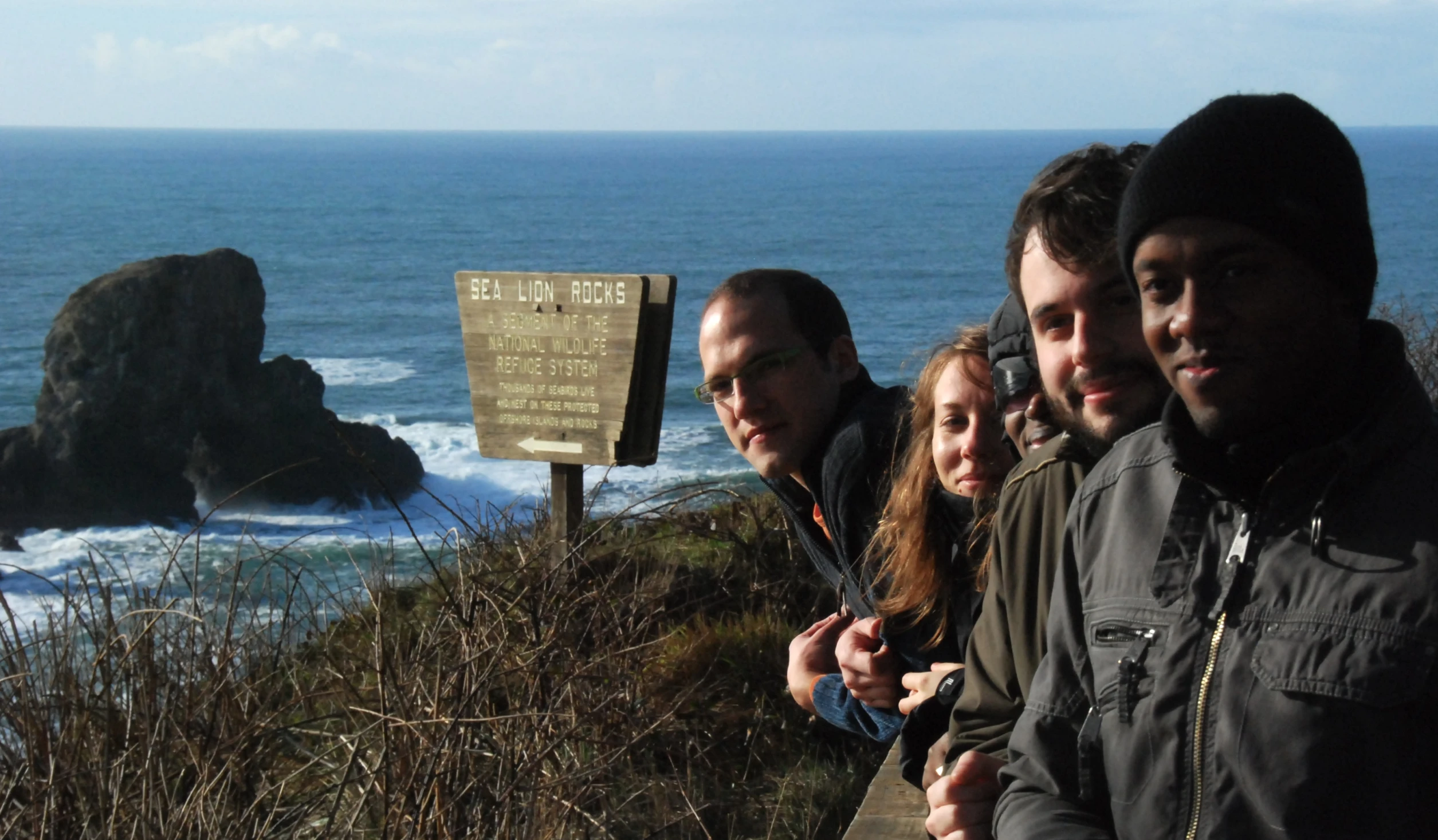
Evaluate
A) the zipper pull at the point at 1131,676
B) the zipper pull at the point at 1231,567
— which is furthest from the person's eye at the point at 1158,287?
the zipper pull at the point at 1131,676

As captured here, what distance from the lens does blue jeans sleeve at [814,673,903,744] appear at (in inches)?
118

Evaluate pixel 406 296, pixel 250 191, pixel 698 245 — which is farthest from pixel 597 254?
pixel 250 191

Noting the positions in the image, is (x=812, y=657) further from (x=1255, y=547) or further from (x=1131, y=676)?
(x=1255, y=547)

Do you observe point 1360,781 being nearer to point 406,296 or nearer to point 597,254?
point 406,296

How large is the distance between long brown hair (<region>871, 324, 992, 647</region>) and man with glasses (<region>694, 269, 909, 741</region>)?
1.09ft

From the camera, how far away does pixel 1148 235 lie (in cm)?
169

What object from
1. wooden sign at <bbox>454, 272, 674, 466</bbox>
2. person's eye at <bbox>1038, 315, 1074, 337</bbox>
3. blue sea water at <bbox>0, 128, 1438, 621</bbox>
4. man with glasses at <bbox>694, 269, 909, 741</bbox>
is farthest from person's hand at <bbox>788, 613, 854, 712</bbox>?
wooden sign at <bbox>454, 272, 674, 466</bbox>

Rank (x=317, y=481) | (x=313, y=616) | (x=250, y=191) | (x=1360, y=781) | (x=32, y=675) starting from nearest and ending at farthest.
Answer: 1. (x=1360, y=781)
2. (x=32, y=675)
3. (x=313, y=616)
4. (x=317, y=481)
5. (x=250, y=191)

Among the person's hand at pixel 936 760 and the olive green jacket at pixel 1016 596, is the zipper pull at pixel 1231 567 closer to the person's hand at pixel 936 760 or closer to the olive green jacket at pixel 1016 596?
the olive green jacket at pixel 1016 596

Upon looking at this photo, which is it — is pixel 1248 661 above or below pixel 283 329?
above

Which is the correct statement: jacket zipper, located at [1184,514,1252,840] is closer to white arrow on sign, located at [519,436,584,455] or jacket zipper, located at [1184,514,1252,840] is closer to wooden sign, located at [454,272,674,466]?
wooden sign, located at [454,272,674,466]

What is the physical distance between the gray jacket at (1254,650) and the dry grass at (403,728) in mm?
1546

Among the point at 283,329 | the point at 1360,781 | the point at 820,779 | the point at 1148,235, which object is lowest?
the point at 283,329

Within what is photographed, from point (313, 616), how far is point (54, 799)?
2.91ft
